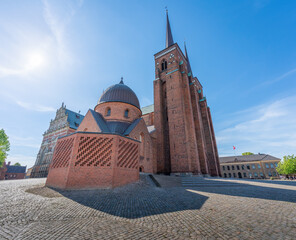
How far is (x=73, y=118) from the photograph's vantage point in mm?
39750

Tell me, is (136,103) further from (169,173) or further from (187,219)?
(187,219)

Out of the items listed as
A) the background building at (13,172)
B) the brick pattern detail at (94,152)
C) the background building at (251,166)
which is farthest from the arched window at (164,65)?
the background building at (13,172)

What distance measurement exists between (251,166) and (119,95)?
177 feet

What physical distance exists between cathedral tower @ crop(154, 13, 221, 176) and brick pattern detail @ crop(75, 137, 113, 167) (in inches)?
506

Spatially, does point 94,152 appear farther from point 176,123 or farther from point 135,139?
point 176,123

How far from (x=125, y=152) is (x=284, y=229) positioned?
32.6ft

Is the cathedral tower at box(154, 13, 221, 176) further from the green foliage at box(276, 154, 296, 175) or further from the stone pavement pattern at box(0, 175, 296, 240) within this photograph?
the green foliage at box(276, 154, 296, 175)

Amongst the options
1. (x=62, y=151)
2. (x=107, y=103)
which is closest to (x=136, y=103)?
(x=107, y=103)

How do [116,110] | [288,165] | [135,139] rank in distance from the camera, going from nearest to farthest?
1. [135,139]
2. [116,110]
3. [288,165]

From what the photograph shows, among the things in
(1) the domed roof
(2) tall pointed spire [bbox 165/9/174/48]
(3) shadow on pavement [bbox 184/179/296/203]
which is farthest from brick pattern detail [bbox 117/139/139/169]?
(2) tall pointed spire [bbox 165/9/174/48]

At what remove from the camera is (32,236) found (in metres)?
3.36

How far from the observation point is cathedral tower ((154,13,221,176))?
20.8 meters

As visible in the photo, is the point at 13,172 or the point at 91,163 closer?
the point at 91,163

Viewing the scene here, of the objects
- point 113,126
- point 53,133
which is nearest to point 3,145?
point 53,133
